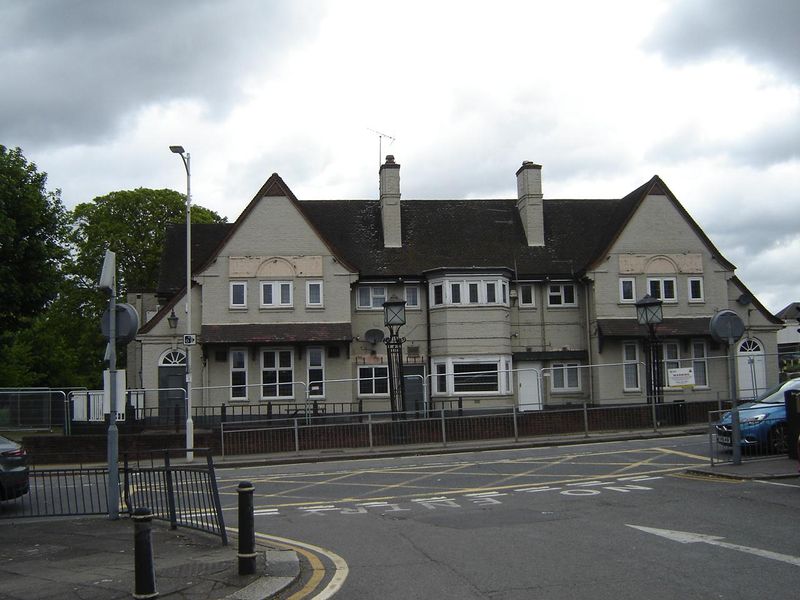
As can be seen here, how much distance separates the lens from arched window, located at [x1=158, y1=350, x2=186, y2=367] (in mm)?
33406

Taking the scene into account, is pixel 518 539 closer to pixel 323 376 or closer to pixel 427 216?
pixel 323 376

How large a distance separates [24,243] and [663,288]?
87.1ft

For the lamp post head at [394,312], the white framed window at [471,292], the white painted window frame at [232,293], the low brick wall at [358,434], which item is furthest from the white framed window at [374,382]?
the low brick wall at [358,434]

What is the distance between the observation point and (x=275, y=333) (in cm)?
3312

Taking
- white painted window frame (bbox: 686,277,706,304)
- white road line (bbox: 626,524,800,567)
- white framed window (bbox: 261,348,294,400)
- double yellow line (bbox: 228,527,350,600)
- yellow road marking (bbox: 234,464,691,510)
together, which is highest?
white painted window frame (bbox: 686,277,706,304)

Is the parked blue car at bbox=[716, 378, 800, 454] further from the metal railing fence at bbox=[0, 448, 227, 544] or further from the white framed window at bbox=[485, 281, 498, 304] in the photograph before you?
the white framed window at bbox=[485, 281, 498, 304]

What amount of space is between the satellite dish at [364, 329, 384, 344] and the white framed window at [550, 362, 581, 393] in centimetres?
800

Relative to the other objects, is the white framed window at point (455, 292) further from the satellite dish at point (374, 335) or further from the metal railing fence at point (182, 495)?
the metal railing fence at point (182, 495)

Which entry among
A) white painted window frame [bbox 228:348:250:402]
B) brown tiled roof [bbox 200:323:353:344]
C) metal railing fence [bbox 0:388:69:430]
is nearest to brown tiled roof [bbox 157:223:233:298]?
brown tiled roof [bbox 200:323:353:344]

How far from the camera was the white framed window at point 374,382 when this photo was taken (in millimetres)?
34781

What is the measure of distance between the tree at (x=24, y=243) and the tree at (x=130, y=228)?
97.3 feet

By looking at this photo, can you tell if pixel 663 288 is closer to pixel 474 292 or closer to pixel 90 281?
pixel 474 292

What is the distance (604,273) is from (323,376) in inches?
517

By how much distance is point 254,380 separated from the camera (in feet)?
110
